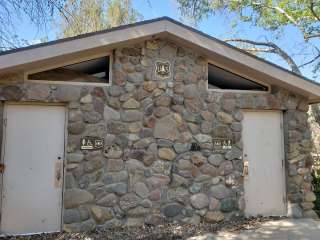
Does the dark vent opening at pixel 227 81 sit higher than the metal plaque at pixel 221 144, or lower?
higher

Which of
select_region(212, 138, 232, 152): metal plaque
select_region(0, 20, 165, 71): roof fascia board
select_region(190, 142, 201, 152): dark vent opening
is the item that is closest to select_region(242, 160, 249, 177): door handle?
select_region(212, 138, 232, 152): metal plaque

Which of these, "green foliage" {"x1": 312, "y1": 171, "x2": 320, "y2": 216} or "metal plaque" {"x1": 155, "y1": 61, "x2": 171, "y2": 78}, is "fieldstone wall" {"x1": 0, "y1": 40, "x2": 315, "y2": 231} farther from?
"green foliage" {"x1": 312, "y1": 171, "x2": 320, "y2": 216}

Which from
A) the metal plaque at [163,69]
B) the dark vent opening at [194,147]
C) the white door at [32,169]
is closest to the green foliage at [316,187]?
the dark vent opening at [194,147]

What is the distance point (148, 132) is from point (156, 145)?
281 millimetres

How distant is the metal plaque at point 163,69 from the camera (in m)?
5.98

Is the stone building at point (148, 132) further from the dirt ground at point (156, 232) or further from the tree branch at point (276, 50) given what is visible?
the tree branch at point (276, 50)

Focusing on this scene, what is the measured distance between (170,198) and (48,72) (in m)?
3.13

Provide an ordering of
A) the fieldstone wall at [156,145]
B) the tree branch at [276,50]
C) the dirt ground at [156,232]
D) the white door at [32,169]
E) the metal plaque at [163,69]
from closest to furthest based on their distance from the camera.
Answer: the dirt ground at [156,232] → the white door at [32,169] → the fieldstone wall at [156,145] → the metal plaque at [163,69] → the tree branch at [276,50]

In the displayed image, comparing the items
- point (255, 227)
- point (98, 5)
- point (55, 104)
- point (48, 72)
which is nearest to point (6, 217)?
point (55, 104)

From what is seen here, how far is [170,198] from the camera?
5.82m

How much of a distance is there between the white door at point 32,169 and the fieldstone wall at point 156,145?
234mm

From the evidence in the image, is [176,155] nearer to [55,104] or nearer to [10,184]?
[55,104]

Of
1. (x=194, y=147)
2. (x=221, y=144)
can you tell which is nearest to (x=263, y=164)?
(x=221, y=144)

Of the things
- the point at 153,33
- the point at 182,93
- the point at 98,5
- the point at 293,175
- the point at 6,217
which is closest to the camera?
the point at 6,217
